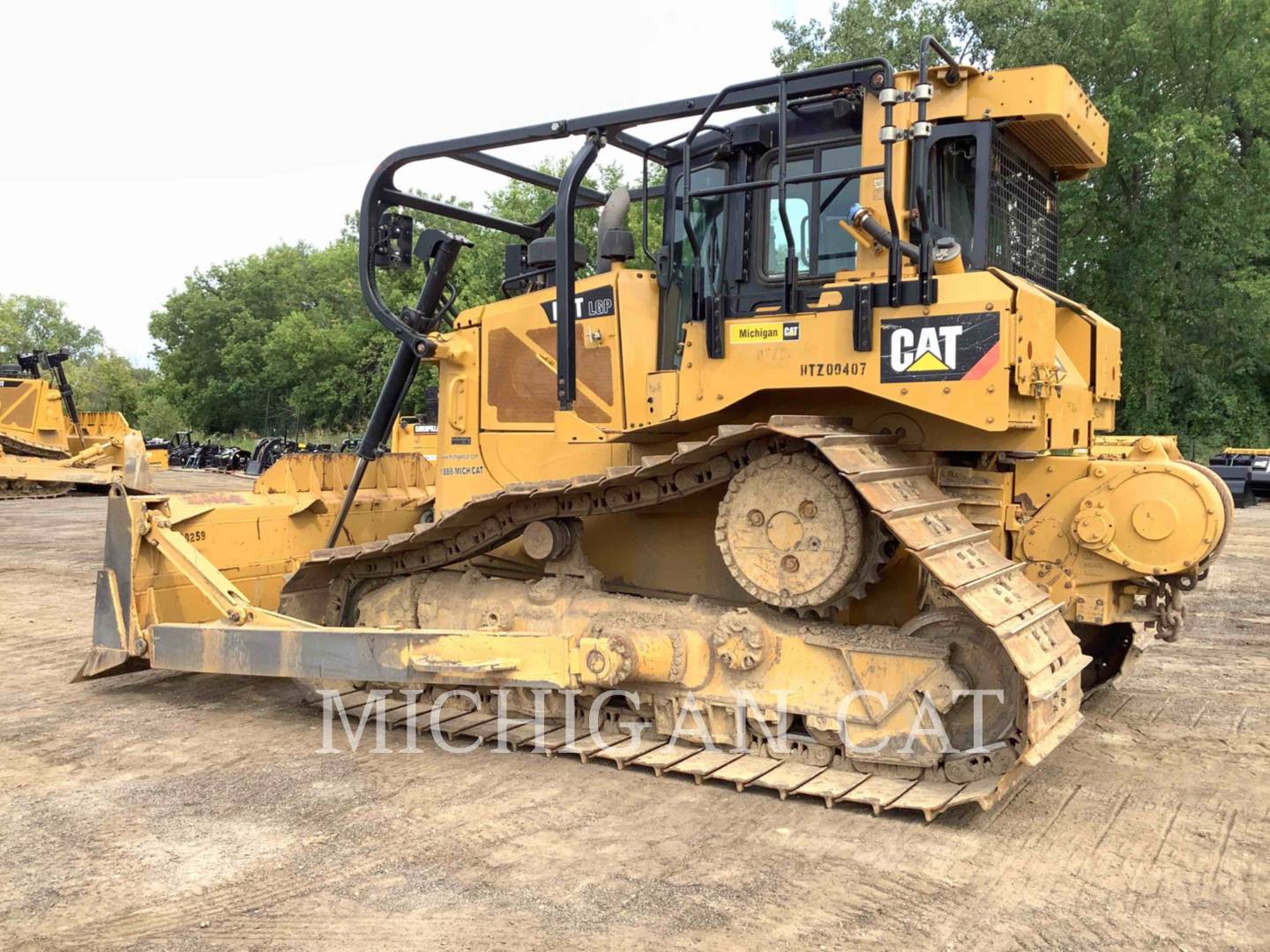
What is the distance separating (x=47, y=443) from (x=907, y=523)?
2284 cm

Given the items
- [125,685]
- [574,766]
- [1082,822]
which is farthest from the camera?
[125,685]

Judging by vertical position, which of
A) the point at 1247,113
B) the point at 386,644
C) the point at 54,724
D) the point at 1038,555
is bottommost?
the point at 54,724

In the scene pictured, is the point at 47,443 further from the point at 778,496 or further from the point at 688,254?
the point at 778,496

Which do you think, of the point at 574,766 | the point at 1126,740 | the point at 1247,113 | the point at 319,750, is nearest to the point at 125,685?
the point at 319,750

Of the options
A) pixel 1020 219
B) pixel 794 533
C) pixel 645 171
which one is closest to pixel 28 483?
pixel 645 171

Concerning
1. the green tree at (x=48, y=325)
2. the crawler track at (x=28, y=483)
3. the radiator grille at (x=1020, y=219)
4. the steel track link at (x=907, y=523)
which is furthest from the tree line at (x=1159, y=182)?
the green tree at (x=48, y=325)

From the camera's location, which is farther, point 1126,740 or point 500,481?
point 500,481

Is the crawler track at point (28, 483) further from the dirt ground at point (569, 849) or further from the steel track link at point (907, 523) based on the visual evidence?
the steel track link at point (907, 523)

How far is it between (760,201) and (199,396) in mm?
49145

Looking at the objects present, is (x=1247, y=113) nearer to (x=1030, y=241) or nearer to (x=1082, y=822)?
(x=1030, y=241)

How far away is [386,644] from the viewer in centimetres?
511

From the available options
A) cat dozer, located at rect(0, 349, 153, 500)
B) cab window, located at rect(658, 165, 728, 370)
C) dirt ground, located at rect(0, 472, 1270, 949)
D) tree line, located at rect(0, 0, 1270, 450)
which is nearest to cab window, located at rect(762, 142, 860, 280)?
cab window, located at rect(658, 165, 728, 370)

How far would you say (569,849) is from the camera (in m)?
Answer: 3.96

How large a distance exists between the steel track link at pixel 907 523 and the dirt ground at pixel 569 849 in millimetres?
370
